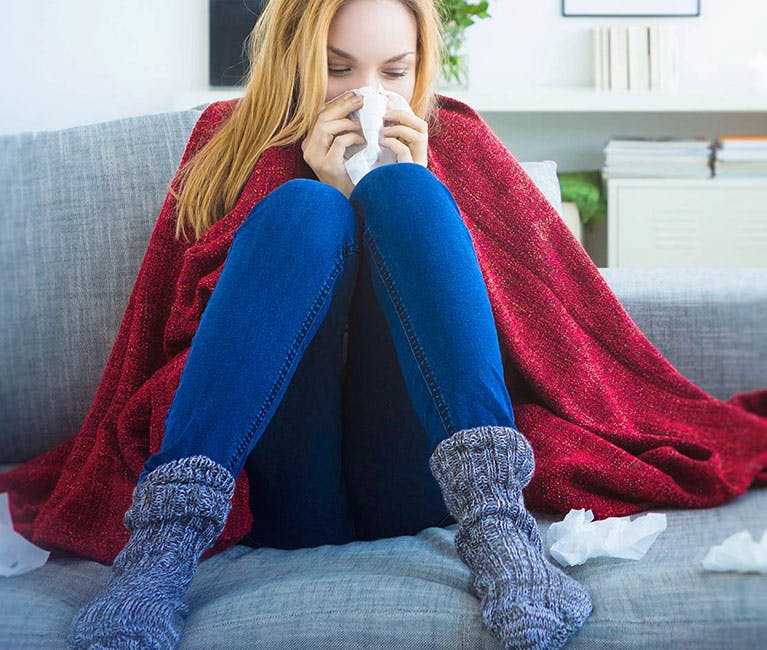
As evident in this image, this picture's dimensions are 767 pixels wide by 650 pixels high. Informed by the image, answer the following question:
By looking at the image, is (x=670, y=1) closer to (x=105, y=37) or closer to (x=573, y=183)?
(x=573, y=183)

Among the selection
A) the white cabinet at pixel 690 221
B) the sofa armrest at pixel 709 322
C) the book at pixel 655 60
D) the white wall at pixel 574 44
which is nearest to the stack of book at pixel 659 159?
the white cabinet at pixel 690 221

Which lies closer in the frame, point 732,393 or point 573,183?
point 732,393

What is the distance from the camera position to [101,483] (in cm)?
93

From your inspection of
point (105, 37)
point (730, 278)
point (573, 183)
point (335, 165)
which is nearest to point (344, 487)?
point (335, 165)

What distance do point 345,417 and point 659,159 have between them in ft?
5.43

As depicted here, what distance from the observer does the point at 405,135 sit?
109cm

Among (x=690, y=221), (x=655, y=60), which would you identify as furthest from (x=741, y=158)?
Result: (x=655, y=60)

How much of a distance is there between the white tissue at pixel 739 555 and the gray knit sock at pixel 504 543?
0.30 feet

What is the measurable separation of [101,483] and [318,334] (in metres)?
0.27

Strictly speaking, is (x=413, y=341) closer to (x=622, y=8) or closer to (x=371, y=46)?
(x=371, y=46)

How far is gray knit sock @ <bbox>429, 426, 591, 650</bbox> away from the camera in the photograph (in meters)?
0.65

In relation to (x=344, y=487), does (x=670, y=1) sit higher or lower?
higher

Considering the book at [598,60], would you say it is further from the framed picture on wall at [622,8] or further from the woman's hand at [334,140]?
the woman's hand at [334,140]

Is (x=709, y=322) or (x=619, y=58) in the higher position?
(x=619, y=58)
